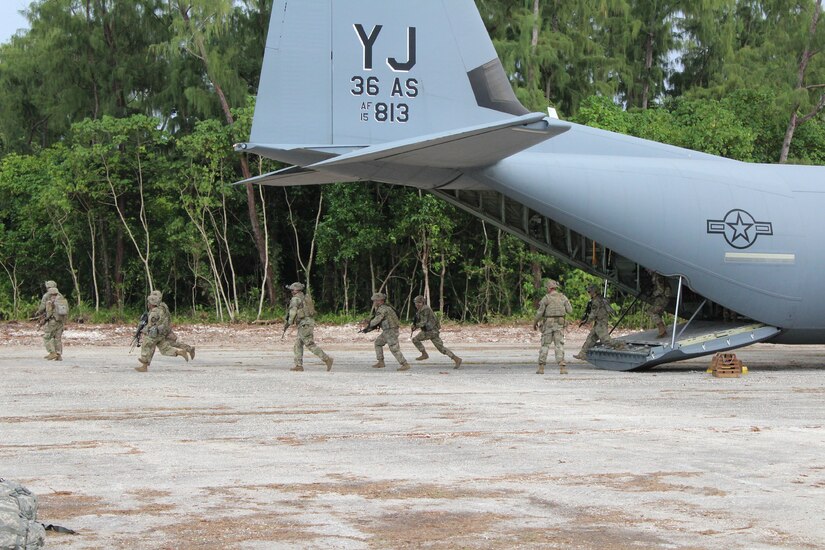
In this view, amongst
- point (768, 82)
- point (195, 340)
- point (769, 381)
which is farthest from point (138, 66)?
point (769, 381)

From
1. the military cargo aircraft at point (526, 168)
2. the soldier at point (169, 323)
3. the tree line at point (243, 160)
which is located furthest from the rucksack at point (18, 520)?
the tree line at point (243, 160)

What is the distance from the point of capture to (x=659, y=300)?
19.7 metres

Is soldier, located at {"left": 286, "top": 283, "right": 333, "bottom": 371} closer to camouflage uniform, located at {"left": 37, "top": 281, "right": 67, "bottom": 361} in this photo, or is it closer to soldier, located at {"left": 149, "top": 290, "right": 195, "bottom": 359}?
soldier, located at {"left": 149, "top": 290, "right": 195, "bottom": 359}

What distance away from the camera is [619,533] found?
691cm

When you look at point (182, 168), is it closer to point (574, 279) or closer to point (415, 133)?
point (574, 279)

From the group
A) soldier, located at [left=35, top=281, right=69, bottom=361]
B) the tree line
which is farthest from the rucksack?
the tree line

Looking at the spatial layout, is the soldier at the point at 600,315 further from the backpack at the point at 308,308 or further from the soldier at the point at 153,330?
the soldier at the point at 153,330

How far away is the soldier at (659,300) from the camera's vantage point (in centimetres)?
1948

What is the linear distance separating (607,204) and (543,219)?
2226mm

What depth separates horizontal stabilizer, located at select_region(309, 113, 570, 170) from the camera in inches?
613

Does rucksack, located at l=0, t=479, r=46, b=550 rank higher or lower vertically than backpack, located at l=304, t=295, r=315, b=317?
lower

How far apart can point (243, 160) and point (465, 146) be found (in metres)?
19.0

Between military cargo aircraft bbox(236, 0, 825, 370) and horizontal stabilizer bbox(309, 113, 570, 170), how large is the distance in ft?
0.21

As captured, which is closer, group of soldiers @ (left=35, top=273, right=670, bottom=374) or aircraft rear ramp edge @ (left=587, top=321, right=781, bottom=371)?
group of soldiers @ (left=35, top=273, right=670, bottom=374)
